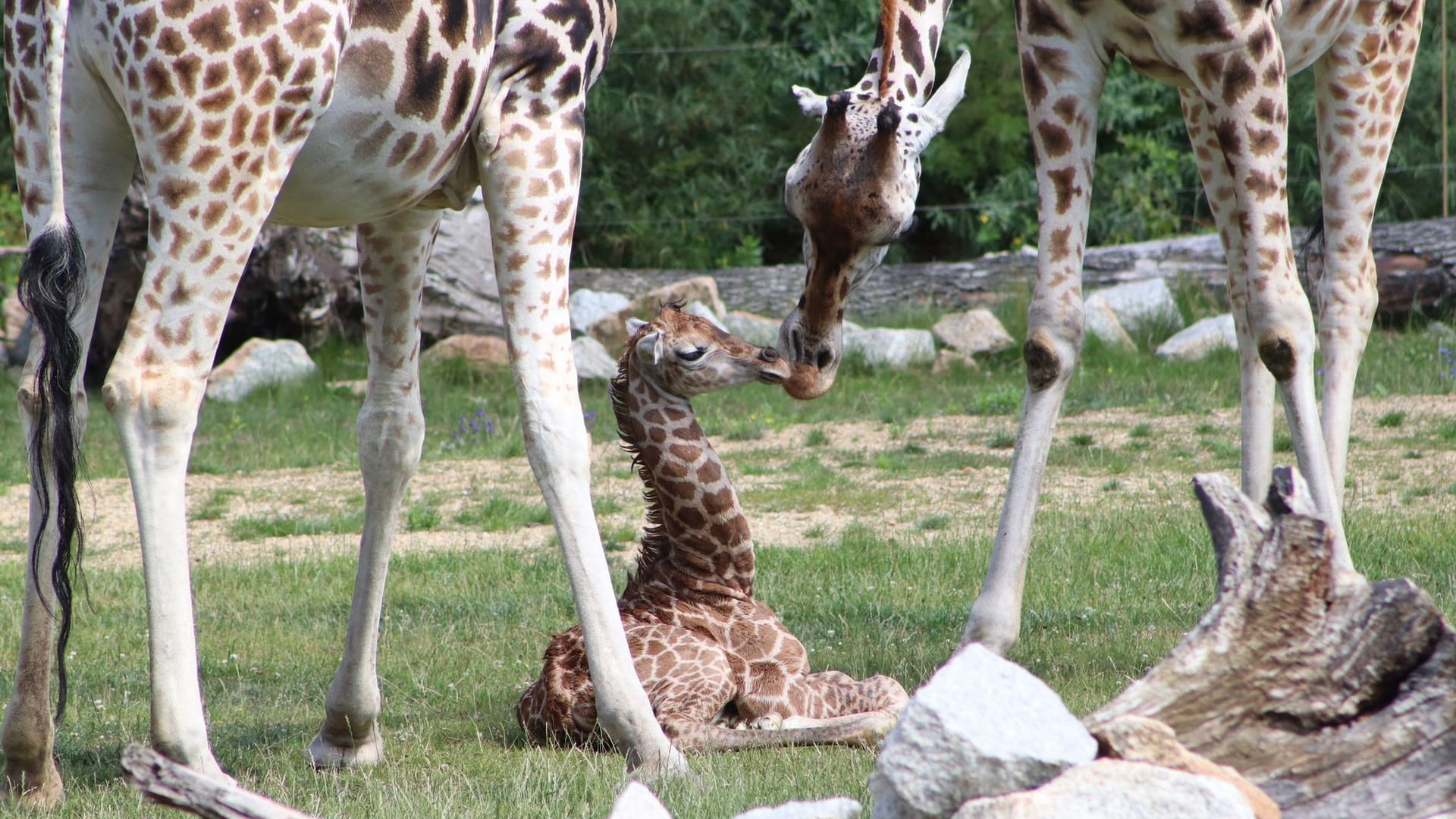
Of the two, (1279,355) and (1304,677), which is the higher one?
(1279,355)

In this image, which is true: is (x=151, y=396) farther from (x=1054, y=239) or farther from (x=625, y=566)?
(x=625, y=566)

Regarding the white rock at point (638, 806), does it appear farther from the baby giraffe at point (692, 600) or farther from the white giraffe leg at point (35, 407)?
the white giraffe leg at point (35, 407)

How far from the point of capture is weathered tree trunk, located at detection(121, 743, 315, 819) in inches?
96.7

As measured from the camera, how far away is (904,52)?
15.4ft

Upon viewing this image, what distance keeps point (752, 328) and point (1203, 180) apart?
811cm

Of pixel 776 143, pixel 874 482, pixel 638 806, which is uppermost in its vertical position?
pixel 776 143

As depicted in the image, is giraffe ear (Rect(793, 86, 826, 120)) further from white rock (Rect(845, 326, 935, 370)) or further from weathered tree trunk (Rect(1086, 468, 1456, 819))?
white rock (Rect(845, 326, 935, 370))

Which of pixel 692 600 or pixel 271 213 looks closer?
pixel 271 213

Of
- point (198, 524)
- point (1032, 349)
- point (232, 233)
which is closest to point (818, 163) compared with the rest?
point (1032, 349)

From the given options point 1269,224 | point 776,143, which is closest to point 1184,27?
point 1269,224

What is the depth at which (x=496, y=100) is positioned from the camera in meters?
3.66

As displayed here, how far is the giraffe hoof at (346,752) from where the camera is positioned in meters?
4.04

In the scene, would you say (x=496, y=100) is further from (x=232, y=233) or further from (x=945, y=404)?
(x=945, y=404)

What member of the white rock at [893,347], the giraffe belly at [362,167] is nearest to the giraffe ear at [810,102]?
the giraffe belly at [362,167]
